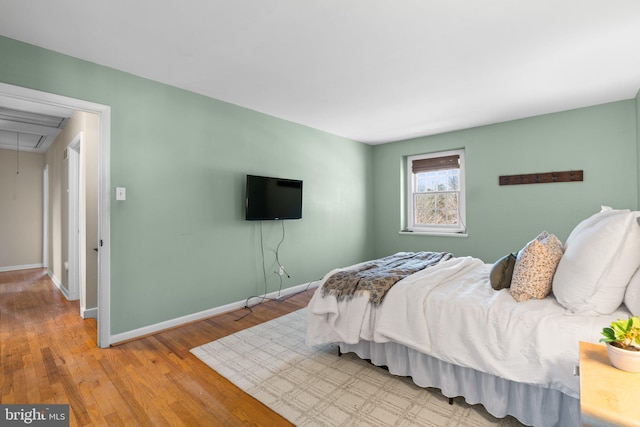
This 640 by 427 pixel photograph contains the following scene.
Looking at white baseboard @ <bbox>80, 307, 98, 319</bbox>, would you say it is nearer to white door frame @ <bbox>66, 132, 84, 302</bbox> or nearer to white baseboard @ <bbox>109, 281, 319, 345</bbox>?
white door frame @ <bbox>66, 132, 84, 302</bbox>

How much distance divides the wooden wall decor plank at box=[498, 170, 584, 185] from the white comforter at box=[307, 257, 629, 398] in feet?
8.09

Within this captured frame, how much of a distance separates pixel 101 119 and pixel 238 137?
1.40m

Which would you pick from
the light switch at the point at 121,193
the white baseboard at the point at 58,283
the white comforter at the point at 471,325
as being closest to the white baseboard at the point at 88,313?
the white baseboard at the point at 58,283

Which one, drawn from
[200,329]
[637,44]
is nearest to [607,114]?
[637,44]

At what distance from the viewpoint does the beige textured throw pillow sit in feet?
5.92

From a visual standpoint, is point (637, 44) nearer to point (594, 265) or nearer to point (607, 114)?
point (607, 114)

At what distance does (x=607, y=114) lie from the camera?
3637mm

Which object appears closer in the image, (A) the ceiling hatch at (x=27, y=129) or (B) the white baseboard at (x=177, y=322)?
(B) the white baseboard at (x=177, y=322)

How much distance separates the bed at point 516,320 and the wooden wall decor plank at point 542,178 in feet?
8.27

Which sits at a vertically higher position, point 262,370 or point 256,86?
point 256,86

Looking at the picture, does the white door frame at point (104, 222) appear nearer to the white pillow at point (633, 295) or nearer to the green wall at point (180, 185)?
the green wall at point (180, 185)

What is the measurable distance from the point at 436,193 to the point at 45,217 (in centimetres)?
765

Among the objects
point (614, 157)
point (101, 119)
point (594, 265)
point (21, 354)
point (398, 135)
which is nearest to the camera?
point (594, 265)

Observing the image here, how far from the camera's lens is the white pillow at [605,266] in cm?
154
